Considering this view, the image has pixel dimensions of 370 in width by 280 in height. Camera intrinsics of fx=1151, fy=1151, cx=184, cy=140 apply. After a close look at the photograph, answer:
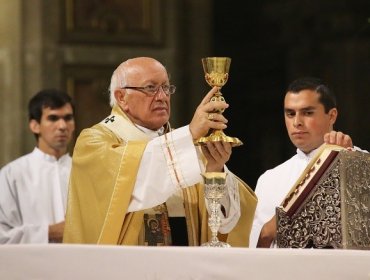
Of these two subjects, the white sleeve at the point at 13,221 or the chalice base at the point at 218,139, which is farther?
the white sleeve at the point at 13,221

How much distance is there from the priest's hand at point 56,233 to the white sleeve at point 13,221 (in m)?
0.03

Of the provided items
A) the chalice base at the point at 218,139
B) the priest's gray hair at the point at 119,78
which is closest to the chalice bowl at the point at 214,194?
the chalice base at the point at 218,139

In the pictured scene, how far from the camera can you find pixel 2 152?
26.1 feet

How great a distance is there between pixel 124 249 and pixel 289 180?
2.17 meters

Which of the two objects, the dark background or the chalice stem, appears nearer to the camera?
the chalice stem

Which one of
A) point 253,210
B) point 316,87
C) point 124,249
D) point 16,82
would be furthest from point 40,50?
point 124,249

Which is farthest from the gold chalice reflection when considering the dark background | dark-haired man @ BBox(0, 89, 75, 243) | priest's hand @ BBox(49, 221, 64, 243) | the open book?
the dark background

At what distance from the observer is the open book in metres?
4.05

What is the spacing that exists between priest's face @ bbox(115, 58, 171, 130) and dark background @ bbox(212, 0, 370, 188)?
3514mm

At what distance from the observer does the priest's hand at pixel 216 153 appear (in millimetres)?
4125

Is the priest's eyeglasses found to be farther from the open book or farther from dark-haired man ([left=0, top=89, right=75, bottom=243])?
dark-haired man ([left=0, top=89, right=75, bottom=243])

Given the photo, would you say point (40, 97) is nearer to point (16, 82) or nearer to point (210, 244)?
point (16, 82)

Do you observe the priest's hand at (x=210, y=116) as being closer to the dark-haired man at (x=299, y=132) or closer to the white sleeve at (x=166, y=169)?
the white sleeve at (x=166, y=169)

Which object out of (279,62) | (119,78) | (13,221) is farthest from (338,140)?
(279,62)
